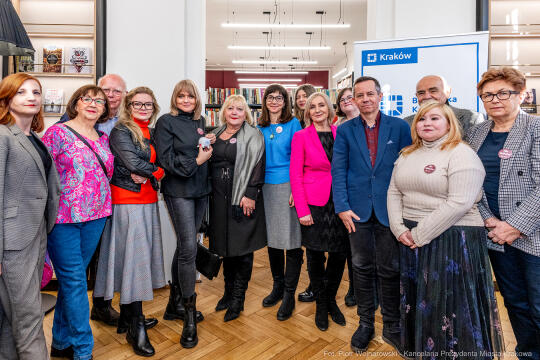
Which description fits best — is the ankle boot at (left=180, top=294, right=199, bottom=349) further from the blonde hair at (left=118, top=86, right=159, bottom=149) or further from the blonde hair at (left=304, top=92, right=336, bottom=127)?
the blonde hair at (left=304, top=92, right=336, bottom=127)

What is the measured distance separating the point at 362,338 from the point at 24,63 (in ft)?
12.5

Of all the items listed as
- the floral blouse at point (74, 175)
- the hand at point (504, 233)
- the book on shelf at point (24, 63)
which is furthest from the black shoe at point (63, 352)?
the book on shelf at point (24, 63)

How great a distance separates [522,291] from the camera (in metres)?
1.68

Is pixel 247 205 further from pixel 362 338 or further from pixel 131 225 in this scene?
pixel 362 338

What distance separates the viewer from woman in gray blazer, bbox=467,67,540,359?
1562 millimetres

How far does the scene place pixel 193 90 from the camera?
216 centimetres

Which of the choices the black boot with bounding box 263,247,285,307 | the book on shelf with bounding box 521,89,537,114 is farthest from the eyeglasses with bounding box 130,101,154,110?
the book on shelf with bounding box 521,89,537,114

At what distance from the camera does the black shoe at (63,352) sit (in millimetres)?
1951

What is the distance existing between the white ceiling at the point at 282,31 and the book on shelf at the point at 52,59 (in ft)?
13.8

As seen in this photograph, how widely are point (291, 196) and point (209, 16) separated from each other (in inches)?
259

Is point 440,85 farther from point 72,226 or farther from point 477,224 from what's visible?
point 72,226

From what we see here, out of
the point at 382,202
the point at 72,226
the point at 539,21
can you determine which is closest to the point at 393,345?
the point at 382,202

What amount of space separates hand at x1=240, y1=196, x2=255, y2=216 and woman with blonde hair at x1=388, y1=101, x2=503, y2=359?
3.22ft

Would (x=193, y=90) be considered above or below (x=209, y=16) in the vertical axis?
below
